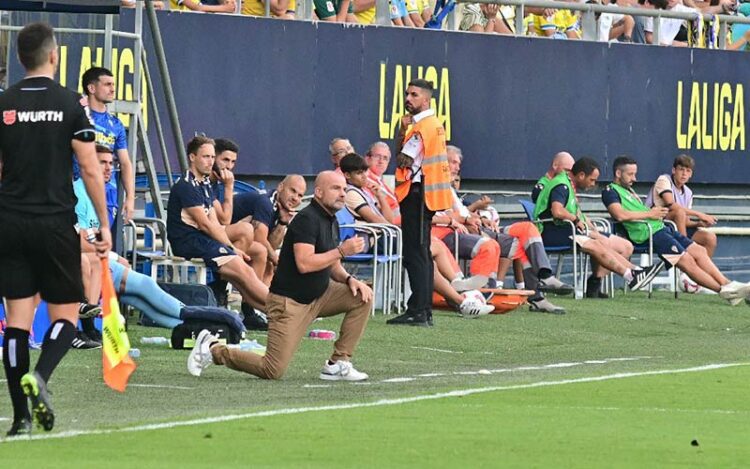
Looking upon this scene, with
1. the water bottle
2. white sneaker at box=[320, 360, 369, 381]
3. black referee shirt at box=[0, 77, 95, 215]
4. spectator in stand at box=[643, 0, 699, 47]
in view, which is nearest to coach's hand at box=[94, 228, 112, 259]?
black referee shirt at box=[0, 77, 95, 215]

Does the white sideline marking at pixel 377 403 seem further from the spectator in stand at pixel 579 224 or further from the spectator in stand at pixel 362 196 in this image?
the spectator in stand at pixel 579 224

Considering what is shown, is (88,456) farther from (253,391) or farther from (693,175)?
(693,175)

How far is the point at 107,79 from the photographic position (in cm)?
1512

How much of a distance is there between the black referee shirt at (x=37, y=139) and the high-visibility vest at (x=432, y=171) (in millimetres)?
7825

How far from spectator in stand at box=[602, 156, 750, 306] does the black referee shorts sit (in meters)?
13.7

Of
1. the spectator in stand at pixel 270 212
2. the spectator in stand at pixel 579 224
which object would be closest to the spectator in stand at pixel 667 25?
the spectator in stand at pixel 579 224

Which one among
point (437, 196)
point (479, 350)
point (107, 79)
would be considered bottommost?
point (479, 350)

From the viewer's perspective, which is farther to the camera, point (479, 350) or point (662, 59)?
point (662, 59)

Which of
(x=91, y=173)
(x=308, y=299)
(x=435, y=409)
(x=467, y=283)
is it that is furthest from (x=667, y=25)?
(x=91, y=173)

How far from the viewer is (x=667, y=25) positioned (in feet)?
83.3

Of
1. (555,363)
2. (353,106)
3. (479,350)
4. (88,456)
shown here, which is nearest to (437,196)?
(479,350)

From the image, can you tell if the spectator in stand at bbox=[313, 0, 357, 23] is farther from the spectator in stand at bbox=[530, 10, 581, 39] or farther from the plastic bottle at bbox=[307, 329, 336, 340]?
the plastic bottle at bbox=[307, 329, 336, 340]

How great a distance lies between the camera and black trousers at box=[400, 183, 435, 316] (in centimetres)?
1681

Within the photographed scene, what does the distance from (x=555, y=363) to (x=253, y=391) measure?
356 centimetres
